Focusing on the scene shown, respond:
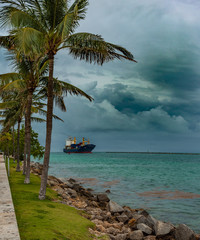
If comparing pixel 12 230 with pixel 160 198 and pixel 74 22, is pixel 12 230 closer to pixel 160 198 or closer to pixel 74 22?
pixel 74 22

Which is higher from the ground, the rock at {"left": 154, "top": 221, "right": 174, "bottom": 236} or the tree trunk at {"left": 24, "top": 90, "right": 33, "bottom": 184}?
the tree trunk at {"left": 24, "top": 90, "right": 33, "bottom": 184}

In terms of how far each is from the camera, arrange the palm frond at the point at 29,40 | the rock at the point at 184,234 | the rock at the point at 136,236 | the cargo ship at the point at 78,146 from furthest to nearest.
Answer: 1. the cargo ship at the point at 78,146
2. the rock at the point at 184,234
3. the rock at the point at 136,236
4. the palm frond at the point at 29,40

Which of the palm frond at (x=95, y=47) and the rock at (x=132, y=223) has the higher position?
the palm frond at (x=95, y=47)

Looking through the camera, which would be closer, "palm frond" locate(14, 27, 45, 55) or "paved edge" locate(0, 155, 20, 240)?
A: "paved edge" locate(0, 155, 20, 240)

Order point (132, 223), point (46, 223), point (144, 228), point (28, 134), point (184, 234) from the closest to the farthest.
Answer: point (46, 223) < point (184, 234) < point (144, 228) < point (132, 223) < point (28, 134)

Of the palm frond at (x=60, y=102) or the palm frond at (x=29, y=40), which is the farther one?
the palm frond at (x=60, y=102)

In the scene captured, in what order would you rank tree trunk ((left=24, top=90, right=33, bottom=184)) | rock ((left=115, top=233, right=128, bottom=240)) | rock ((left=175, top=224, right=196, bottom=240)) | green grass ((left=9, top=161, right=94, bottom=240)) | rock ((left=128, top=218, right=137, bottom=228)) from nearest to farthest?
green grass ((left=9, top=161, right=94, bottom=240))
rock ((left=115, top=233, right=128, bottom=240))
rock ((left=175, top=224, right=196, bottom=240))
rock ((left=128, top=218, right=137, bottom=228))
tree trunk ((left=24, top=90, right=33, bottom=184))

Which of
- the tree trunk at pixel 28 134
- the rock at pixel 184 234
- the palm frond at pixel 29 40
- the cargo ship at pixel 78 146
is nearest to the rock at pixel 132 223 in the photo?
the rock at pixel 184 234

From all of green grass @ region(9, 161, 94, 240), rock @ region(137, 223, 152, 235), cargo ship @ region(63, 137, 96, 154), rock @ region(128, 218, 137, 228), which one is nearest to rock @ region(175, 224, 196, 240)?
rock @ region(137, 223, 152, 235)

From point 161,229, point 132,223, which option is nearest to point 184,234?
point 161,229

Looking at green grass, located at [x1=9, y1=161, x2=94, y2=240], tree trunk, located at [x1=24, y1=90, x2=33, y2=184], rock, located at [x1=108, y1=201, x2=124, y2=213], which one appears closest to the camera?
green grass, located at [x1=9, y1=161, x2=94, y2=240]

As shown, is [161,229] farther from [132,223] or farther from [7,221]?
[7,221]

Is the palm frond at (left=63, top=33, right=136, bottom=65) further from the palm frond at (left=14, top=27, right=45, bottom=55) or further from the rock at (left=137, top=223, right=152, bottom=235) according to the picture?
the rock at (left=137, top=223, right=152, bottom=235)

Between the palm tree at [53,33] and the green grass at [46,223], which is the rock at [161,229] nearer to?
the green grass at [46,223]
